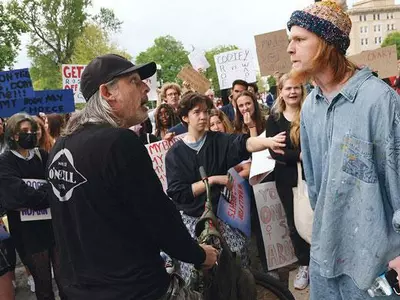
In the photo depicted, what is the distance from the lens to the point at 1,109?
5285mm

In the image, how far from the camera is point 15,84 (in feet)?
17.6

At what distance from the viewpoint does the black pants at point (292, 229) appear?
3.73 metres

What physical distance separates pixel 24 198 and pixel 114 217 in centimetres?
206

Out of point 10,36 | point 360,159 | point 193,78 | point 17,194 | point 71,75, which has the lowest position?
point 17,194

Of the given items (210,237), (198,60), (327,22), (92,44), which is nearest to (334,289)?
(210,237)

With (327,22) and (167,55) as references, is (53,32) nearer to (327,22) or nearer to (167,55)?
(167,55)

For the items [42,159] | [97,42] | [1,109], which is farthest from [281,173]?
[97,42]

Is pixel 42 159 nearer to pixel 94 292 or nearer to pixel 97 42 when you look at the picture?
pixel 94 292

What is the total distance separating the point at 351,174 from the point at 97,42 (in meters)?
38.1

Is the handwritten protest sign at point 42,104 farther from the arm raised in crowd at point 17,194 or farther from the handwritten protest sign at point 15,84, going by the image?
the arm raised in crowd at point 17,194

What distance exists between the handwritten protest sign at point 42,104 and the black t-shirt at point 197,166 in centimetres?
293

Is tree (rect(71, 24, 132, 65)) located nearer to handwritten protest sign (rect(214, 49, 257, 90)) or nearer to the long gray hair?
handwritten protest sign (rect(214, 49, 257, 90))

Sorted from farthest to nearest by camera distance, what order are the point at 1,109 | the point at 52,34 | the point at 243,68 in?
the point at 52,34 → the point at 243,68 → the point at 1,109

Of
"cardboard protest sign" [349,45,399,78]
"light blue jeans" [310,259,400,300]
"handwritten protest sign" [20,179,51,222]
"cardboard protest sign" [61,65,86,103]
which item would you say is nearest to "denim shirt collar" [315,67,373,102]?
"light blue jeans" [310,259,400,300]
